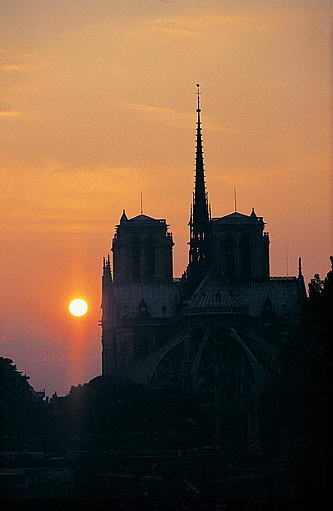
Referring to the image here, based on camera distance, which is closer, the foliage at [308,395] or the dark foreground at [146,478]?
the foliage at [308,395]

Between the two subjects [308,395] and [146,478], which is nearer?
[308,395]

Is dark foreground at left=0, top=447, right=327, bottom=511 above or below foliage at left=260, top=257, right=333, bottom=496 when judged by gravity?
below

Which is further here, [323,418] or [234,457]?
[234,457]

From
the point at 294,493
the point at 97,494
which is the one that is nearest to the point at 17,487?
the point at 97,494

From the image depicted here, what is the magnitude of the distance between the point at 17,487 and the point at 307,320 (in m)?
26.8

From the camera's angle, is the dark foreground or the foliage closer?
the foliage

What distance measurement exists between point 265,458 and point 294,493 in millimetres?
59328

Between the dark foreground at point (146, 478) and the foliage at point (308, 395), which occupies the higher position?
the foliage at point (308, 395)

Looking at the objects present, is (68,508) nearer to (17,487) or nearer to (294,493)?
(294,493)

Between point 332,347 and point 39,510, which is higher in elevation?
point 332,347

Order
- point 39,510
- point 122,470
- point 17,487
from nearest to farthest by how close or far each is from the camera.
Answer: point 39,510 < point 17,487 < point 122,470

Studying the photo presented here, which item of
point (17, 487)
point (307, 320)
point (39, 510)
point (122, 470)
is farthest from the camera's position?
point (122, 470)

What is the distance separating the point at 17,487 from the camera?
177m

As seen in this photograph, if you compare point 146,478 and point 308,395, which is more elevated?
point 308,395
